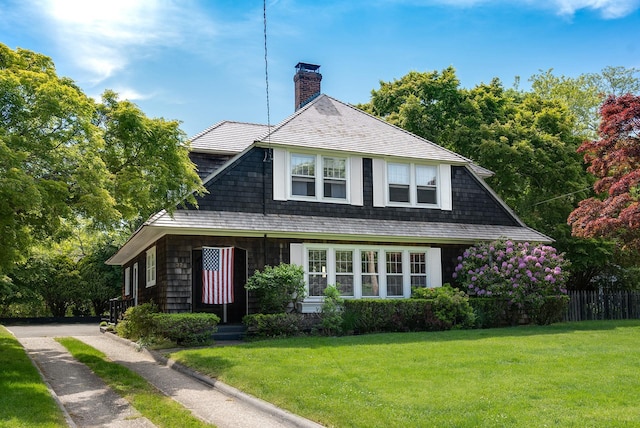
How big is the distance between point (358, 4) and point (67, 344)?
39.9ft

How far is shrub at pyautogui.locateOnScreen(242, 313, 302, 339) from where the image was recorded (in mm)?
16938

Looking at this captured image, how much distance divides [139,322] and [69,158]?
7.13 m

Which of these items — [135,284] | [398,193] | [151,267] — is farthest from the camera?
[135,284]

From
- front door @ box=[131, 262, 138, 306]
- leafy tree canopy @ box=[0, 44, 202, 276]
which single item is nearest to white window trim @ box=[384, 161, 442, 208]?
leafy tree canopy @ box=[0, 44, 202, 276]

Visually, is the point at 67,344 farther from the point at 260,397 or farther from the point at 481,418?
the point at 481,418

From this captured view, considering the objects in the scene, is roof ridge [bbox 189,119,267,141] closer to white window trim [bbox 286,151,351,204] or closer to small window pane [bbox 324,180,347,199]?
white window trim [bbox 286,151,351,204]

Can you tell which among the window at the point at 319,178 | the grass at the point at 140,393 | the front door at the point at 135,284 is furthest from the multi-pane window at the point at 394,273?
the front door at the point at 135,284

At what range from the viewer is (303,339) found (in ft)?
53.9

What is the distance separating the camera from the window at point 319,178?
20.1m

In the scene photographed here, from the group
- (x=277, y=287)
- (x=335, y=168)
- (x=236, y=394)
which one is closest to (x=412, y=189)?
(x=335, y=168)

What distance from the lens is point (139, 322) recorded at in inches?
708

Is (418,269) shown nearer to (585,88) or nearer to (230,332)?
(230,332)

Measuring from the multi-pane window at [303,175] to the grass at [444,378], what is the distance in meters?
5.57

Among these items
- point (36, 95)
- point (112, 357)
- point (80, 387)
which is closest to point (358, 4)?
point (36, 95)
